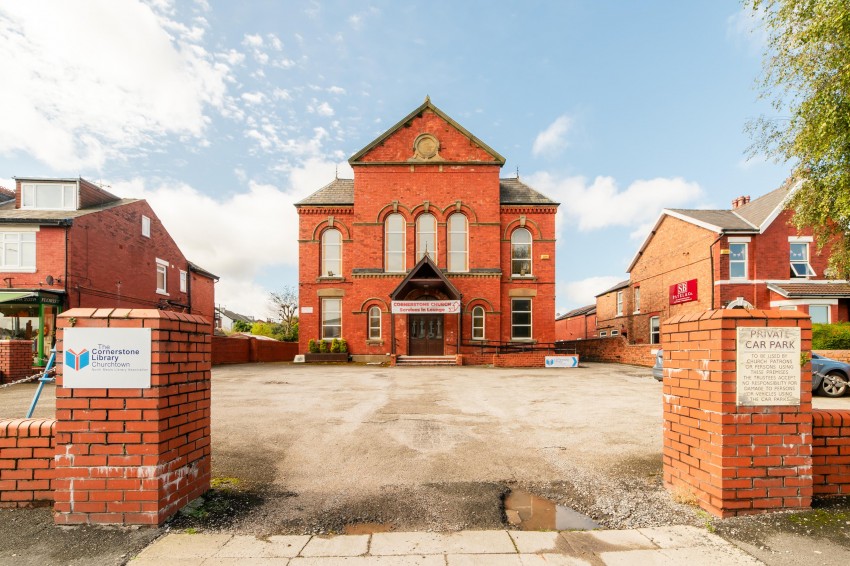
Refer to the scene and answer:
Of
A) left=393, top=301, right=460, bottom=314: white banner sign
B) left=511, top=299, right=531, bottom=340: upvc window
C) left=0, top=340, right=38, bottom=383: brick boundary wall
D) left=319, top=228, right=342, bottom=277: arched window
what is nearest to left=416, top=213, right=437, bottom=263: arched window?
left=393, top=301, right=460, bottom=314: white banner sign

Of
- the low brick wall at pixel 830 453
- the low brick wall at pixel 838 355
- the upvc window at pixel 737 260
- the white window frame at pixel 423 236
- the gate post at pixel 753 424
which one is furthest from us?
the white window frame at pixel 423 236

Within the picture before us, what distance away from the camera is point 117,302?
73.5 feet

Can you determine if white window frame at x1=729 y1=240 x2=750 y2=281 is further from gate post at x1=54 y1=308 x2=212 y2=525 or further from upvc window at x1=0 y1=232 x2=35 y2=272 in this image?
upvc window at x1=0 y1=232 x2=35 y2=272

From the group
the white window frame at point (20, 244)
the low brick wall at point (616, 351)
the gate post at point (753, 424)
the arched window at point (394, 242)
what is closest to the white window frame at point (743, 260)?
the low brick wall at point (616, 351)

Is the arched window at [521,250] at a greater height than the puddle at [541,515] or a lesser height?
greater

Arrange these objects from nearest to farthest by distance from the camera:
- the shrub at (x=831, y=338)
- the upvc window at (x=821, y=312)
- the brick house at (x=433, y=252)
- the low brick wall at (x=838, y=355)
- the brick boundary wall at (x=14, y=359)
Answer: the brick boundary wall at (x=14, y=359)
the low brick wall at (x=838, y=355)
the shrub at (x=831, y=338)
the upvc window at (x=821, y=312)
the brick house at (x=433, y=252)

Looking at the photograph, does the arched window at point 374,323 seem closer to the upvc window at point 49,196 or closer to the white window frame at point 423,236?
the white window frame at point 423,236

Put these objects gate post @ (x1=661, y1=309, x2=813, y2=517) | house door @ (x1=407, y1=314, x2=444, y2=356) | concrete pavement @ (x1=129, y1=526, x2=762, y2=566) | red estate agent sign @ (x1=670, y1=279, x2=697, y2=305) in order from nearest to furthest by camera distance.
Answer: concrete pavement @ (x1=129, y1=526, x2=762, y2=566) < gate post @ (x1=661, y1=309, x2=813, y2=517) < house door @ (x1=407, y1=314, x2=444, y2=356) < red estate agent sign @ (x1=670, y1=279, x2=697, y2=305)

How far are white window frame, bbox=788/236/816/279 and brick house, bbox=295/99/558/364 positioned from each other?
38.6 ft

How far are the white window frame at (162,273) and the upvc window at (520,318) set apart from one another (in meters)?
21.0

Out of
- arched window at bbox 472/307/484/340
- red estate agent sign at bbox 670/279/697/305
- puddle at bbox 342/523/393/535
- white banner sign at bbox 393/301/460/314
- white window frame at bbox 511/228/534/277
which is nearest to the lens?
puddle at bbox 342/523/393/535

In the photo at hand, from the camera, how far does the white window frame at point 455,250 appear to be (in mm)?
23703

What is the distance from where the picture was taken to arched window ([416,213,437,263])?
23.6 metres

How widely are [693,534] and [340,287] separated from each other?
21848 millimetres
